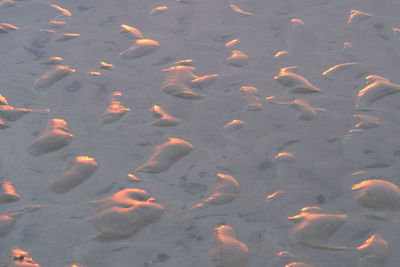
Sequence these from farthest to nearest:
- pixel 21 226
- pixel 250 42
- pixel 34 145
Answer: pixel 250 42
pixel 34 145
pixel 21 226

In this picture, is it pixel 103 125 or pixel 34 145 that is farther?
pixel 103 125

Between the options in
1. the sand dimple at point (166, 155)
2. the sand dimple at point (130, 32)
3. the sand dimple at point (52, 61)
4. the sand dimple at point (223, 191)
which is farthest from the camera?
the sand dimple at point (130, 32)

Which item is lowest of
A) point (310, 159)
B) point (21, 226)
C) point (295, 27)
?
point (21, 226)

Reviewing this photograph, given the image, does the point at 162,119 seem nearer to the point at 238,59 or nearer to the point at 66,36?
the point at 238,59

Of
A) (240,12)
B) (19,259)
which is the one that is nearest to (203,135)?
(19,259)

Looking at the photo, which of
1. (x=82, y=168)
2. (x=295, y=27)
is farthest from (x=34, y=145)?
(x=295, y=27)

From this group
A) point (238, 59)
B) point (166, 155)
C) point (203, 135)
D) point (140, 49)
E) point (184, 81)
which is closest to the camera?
point (166, 155)

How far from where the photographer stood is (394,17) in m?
2.39

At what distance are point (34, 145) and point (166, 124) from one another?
0.46 meters

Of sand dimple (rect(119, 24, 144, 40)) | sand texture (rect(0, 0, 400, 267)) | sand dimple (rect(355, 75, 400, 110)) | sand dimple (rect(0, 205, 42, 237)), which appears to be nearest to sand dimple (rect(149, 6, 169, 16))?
sand texture (rect(0, 0, 400, 267))

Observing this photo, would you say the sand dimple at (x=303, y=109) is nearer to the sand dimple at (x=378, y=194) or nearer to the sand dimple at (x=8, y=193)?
the sand dimple at (x=378, y=194)

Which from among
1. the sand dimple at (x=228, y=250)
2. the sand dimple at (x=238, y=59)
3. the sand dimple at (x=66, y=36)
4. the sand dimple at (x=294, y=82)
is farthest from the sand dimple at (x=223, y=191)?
the sand dimple at (x=66, y=36)

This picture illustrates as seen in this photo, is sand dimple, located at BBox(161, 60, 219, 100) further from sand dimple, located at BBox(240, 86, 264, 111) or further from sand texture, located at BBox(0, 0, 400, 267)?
sand dimple, located at BBox(240, 86, 264, 111)

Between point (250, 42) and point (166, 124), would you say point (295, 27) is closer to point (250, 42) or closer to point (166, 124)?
point (250, 42)
